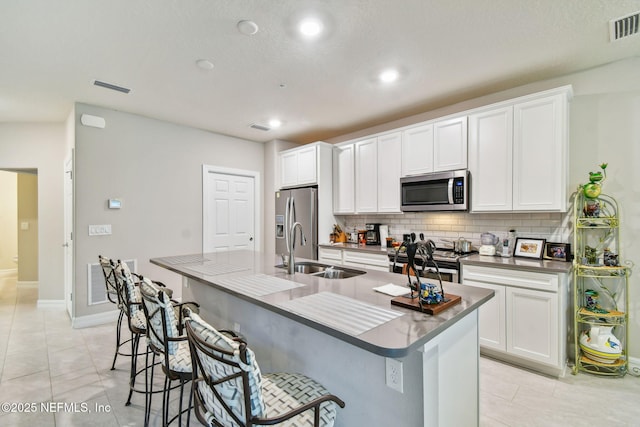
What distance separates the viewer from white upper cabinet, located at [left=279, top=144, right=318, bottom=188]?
460cm

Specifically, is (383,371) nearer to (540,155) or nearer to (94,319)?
(540,155)

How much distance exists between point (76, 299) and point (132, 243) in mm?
864

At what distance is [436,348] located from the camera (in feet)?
4.20

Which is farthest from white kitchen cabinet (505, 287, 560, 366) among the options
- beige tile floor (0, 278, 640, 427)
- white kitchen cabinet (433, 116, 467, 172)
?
white kitchen cabinet (433, 116, 467, 172)

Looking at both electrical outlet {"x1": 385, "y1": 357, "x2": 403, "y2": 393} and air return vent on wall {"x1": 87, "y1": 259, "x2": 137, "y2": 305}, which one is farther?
air return vent on wall {"x1": 87, "y1": 259, "x2": 137, "y2": 305}

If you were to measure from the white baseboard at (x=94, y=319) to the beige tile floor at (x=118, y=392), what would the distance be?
40 cm

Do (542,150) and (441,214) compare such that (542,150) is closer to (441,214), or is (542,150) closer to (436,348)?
(441,214)

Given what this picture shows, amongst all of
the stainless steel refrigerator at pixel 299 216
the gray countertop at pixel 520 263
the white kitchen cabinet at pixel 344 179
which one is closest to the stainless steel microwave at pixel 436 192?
the gray countertop at pixel 520 263

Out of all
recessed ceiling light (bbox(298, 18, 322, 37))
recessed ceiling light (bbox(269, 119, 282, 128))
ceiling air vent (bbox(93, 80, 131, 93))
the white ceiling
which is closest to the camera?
the white ceiling

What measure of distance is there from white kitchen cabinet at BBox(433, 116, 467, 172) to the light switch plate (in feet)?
13.5

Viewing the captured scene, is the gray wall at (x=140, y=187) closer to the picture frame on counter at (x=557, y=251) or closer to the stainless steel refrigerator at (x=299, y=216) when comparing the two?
the stainless steel refrigerator at (x=299, y=216)

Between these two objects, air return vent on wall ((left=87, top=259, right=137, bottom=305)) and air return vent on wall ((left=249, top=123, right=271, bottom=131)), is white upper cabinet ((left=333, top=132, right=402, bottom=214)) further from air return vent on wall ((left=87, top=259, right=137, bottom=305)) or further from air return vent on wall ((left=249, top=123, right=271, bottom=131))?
air return vent on wall ((left=87, top=259, right=137, bottom=305))

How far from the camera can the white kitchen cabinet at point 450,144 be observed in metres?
3.27

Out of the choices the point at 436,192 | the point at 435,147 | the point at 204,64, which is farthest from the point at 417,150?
the point at 204,64
